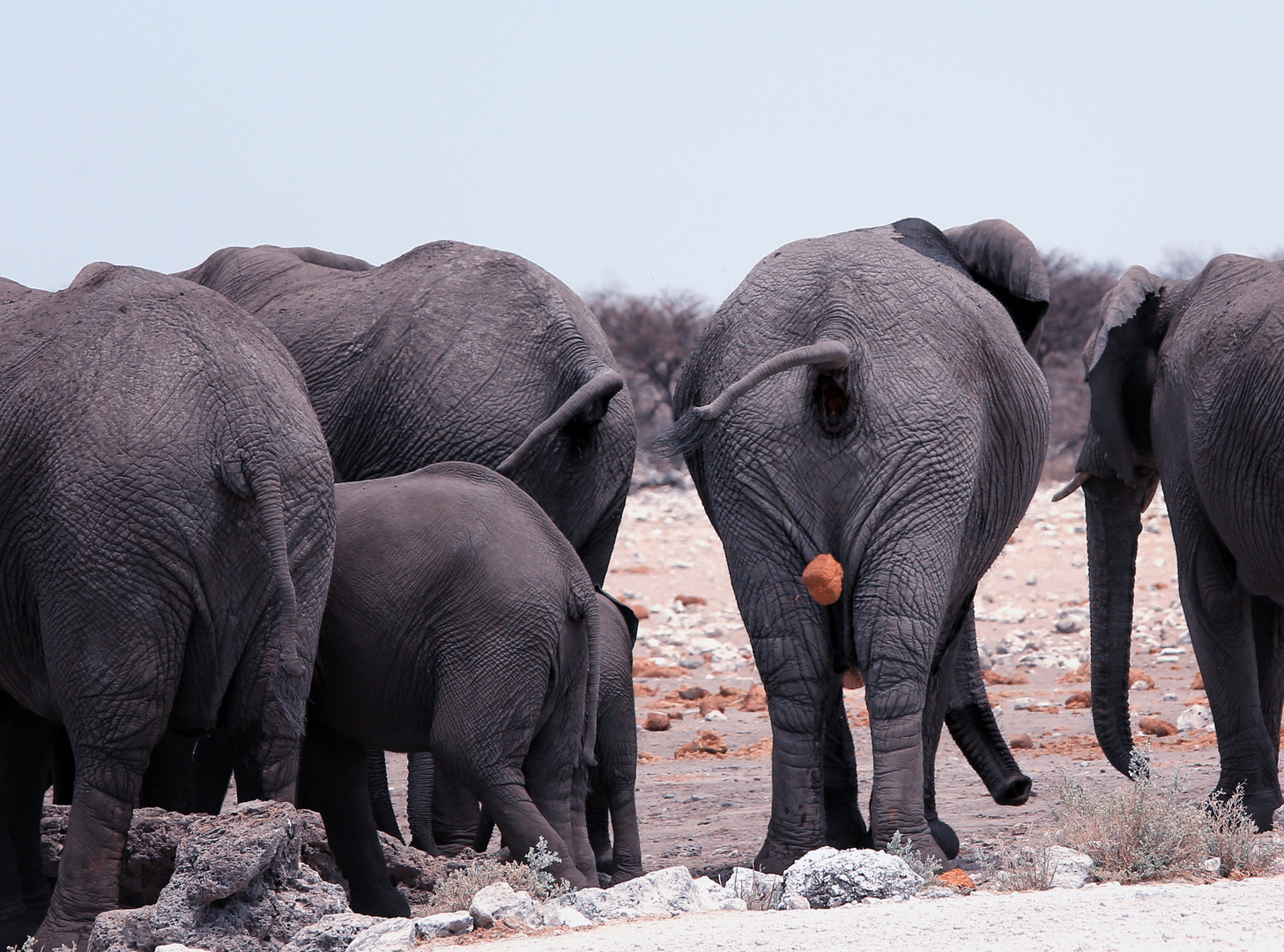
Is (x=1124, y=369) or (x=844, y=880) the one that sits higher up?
(x=1124, y=369)

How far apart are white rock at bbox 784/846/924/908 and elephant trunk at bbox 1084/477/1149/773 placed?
304cm

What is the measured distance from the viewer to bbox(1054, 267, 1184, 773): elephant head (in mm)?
6910

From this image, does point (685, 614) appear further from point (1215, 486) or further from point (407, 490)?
point (407, 490)

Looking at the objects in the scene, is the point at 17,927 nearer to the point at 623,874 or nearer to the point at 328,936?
the point at 328,936

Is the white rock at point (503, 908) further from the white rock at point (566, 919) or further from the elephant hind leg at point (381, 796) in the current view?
the elephant hind leg at point (381, 796)

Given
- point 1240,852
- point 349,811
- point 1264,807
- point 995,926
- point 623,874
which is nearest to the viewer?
point 995,926

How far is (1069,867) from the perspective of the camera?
433 cm

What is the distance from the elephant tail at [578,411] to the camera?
19.5 feet

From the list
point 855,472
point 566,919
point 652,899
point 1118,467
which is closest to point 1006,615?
point 1118,467

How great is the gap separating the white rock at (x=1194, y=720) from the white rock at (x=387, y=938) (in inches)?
248

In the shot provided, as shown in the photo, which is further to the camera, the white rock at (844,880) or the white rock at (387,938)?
the white rock at (844,880)

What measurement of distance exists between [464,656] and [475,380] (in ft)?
5.58

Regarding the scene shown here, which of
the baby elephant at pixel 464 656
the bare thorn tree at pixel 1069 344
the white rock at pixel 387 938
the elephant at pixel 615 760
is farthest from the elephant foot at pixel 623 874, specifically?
the bare thorn tree at pixel 1069 344

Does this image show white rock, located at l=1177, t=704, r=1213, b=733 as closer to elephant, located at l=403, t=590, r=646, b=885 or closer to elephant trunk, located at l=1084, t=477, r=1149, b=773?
elephant trunk, located at l=1084, t=477, r=1149, b=773
